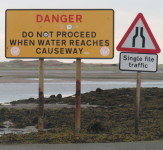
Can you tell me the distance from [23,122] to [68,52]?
3.30m

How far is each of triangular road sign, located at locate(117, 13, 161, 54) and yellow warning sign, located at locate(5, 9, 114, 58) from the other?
0.81 metres

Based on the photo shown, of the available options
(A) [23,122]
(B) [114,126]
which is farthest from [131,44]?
(A) [23,122]

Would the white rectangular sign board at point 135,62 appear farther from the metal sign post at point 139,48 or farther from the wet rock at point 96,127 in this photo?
the wet rock at point 96,127

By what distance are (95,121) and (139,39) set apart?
2.17 metres

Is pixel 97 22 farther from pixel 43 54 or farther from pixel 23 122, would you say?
pixel 23 122

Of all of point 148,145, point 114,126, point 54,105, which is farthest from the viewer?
point 54,105

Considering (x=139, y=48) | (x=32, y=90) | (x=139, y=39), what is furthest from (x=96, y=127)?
(x=32, y=90)

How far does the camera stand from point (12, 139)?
6.27 metres

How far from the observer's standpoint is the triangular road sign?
22.3 feet

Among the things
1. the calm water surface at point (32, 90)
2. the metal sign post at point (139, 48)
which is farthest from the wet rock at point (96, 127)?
the calm water surface at point (32, 90)

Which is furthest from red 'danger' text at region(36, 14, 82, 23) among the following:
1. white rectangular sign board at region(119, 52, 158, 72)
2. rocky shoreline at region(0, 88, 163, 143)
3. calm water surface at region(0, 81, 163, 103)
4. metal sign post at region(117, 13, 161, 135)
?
calm water surface at region(0, 81, 163, 103)

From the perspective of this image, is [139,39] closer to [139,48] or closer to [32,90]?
[139,48]

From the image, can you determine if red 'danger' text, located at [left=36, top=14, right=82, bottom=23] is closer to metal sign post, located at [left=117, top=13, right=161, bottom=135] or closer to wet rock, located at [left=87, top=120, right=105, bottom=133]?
metal sign post, located at [left=117, top=13, right=161, bottom=135]

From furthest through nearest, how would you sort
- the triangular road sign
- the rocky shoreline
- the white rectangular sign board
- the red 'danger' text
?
1. the red 'danger' text
2. the white rectangular sign board
3. the triangular road sign
4. the rocky shoreline
